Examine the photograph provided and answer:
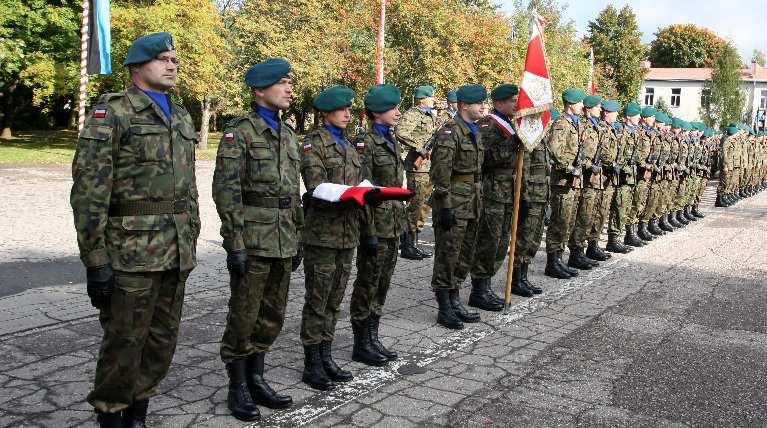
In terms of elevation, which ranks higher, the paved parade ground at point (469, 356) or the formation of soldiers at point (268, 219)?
the formation of soldiers at point (268, 219)

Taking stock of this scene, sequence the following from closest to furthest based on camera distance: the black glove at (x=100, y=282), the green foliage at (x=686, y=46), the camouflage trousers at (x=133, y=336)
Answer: the black glove at (x=100, y=282)
the camouflage trousers at (x=133, y=336)
the green foliage at (x=686, y=46)

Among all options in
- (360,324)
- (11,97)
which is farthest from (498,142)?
(11,97)

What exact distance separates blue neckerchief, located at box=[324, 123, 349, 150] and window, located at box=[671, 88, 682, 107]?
82.6 metres

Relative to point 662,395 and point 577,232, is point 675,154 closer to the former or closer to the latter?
point 577,232

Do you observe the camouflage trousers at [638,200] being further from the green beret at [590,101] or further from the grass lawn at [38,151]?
the grass lawn at [38,151]

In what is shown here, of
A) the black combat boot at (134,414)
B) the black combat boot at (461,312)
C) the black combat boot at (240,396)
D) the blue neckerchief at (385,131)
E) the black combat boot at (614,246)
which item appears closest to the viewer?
the black combat boot at (134,414)

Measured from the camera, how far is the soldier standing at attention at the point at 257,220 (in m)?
4.19

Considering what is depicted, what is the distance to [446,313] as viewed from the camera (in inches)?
259

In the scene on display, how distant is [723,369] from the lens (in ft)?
18.3

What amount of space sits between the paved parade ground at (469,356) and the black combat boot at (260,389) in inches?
3.3

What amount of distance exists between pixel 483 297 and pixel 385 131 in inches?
95.6

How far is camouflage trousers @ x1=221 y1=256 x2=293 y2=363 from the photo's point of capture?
4320 millimetres

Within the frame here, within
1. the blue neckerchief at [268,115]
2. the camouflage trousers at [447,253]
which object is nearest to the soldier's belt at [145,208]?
the blue neckerchief at [268,115]

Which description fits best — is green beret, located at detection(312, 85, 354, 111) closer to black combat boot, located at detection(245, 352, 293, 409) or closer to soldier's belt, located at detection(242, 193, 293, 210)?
soldier's belt, located at detection(242, 193, 293, 210)
